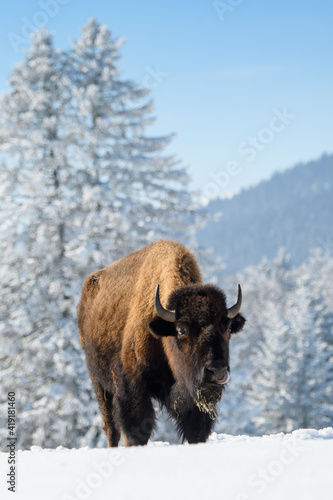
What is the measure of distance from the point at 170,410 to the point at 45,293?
9.85 meters

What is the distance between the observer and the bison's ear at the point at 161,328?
16.7ft

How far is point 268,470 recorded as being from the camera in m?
3.62

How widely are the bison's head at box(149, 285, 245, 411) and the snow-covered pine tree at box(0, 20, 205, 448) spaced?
889 centimetres

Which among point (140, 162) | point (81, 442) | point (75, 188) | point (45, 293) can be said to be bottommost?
point (81, 442)

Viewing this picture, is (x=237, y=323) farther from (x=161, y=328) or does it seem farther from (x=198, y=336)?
(x=161, y=328)

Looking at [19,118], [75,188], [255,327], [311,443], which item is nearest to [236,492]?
[311,443]

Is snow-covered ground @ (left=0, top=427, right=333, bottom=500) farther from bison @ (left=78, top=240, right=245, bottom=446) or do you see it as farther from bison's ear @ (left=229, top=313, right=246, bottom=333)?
bison's ear @ (left=229, top=313, right=246, bottom=333)

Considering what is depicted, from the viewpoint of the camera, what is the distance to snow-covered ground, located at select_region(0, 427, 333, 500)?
3.36 metres

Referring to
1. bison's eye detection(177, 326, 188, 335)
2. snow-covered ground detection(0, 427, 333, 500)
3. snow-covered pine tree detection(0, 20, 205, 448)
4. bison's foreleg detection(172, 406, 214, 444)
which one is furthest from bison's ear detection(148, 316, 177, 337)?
snow-covered pine tree detection(0, 20, 205, 448)

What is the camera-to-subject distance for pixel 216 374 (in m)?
4.50

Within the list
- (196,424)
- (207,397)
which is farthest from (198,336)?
(196,424)

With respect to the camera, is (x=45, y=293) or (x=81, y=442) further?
(x=45, y=293)

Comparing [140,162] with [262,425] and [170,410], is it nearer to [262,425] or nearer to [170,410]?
[170,410]

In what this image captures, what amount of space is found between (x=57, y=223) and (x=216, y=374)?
1091 centimetres
